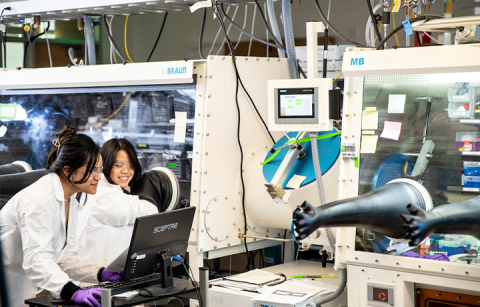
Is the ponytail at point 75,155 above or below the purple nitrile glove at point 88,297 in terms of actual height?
above

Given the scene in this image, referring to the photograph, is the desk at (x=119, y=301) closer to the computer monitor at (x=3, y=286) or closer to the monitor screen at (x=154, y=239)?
the monitor screen at (x=154, y=239)

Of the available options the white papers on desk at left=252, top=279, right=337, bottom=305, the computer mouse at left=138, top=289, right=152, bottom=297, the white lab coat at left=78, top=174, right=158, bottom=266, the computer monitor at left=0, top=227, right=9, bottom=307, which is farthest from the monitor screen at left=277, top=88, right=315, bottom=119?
the computer monitor at left=0, top=227, right=9, bottom=307

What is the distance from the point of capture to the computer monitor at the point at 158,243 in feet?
7.39

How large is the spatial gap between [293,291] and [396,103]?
1089mm

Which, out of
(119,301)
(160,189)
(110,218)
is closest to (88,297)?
(119,301)

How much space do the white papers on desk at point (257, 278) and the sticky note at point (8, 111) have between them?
2.26m

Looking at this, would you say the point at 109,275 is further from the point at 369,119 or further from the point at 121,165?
the point at 369,119

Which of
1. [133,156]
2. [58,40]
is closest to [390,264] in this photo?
[133,156]

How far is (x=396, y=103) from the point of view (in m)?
2.60

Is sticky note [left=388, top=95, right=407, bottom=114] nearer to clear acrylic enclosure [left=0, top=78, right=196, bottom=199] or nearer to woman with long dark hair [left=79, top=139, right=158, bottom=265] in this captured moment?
clear acrylic enclosure [left=0, top=78, right=196, bottom=199]

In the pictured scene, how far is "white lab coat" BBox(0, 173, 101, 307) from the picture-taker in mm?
2484

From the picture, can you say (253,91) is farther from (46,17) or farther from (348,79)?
(46,17)

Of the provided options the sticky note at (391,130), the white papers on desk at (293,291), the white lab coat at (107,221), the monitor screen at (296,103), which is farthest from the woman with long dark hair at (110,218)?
the sticky note at (391,130)

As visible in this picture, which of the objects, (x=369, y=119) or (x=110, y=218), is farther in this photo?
(x=110, y=218)
